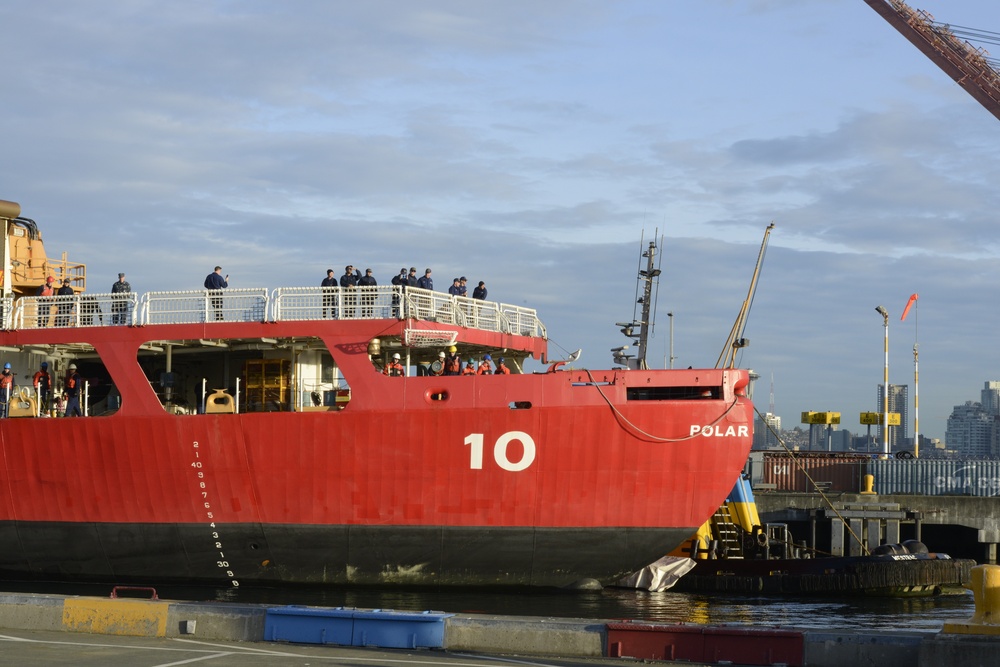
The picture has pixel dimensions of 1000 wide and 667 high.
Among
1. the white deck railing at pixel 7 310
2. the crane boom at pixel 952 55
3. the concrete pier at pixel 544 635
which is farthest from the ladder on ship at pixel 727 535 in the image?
the crane boom at pixel 952 55

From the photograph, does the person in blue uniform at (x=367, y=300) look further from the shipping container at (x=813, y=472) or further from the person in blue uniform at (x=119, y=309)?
the shipping container at (x=813, y=472)

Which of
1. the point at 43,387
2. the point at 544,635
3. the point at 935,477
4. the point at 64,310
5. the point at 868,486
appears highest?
the point at 64,310

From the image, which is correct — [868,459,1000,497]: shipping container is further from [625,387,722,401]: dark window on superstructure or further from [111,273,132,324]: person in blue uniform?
[111,273,132,324]: person in blue uniform

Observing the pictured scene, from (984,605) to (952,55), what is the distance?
149ft

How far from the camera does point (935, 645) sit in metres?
12.3

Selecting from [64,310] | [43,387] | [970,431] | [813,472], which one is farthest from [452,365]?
[970,431]

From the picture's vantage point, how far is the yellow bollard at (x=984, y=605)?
40.7ft

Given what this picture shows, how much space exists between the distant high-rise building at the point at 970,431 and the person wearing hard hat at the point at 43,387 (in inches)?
4040

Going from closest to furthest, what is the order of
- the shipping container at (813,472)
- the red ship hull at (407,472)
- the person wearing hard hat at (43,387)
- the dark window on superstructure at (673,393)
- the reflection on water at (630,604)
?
the reflection on water at (630,604) → the red ship hull at (407,472) → the dark window on superstructure at (673,393) → the person wearing hard hat at (43,387) → the shipping container at (813,472)

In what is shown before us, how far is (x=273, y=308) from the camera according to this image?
24406 millimetres

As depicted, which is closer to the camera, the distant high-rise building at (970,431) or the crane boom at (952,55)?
the crane boom at (952,55)

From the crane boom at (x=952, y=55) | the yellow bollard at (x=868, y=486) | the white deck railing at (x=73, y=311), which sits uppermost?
the crane boom at (x=952, y=55)

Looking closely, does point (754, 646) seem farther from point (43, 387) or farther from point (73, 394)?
point (43, 387)

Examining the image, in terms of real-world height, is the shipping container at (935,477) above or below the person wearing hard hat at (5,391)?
below
